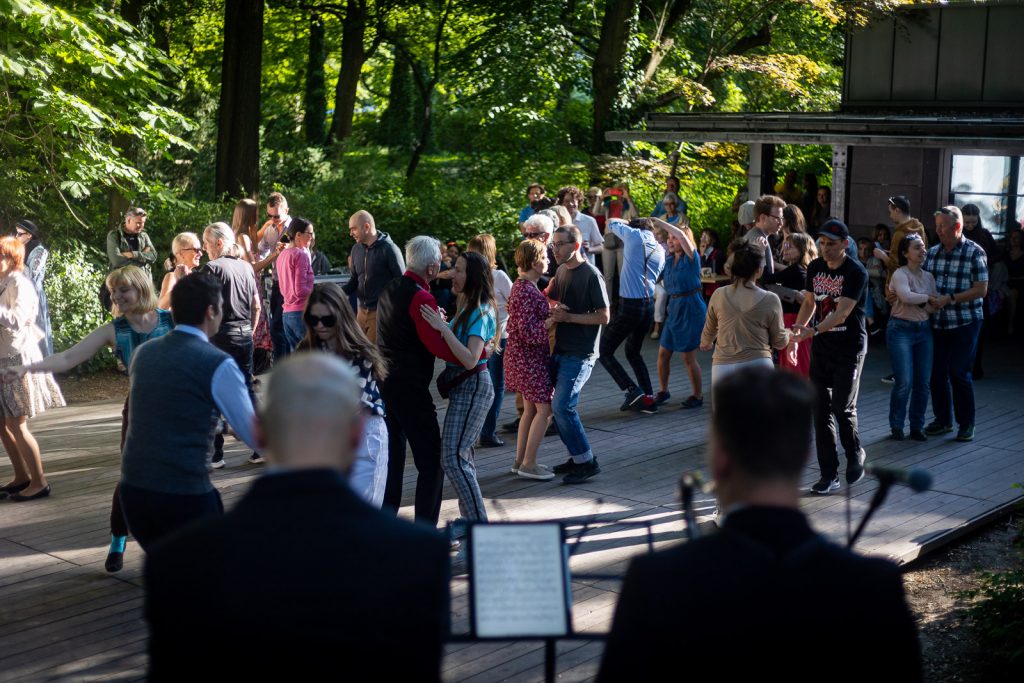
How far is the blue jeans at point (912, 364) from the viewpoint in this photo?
32.1ft

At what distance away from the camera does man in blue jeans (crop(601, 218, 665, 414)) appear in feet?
35.3

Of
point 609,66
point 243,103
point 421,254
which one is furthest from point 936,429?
point 609,66

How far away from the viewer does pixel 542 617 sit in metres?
3.35

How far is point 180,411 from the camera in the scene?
4648 millimetres

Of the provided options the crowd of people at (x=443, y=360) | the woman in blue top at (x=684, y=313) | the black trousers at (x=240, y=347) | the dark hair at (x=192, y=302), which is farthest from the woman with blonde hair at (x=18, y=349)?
the woman in blue top at (x=684, y=313)

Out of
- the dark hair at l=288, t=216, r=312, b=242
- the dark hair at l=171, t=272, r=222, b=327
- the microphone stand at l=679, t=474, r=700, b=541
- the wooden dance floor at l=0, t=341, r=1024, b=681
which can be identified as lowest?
the wooden dance floor at l=0, t=341, r=1024, b=681

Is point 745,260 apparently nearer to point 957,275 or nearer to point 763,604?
point 957,275

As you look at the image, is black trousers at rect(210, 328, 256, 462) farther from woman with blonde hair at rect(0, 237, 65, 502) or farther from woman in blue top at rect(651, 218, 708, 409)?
woman in blue top at rect(651, 218, 708, 409)

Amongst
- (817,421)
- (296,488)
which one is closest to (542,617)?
(296,488)

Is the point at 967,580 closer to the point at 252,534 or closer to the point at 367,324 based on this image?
the point at 367,324

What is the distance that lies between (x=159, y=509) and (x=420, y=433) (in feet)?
7.26

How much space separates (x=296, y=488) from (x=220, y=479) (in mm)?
6764

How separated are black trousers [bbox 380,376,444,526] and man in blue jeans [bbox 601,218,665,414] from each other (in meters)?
4.01

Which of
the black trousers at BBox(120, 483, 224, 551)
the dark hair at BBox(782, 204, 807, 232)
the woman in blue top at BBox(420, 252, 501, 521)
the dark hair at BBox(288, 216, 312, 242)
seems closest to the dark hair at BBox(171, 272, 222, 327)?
the black trousers at BBox(120, 483, 224, 551)
